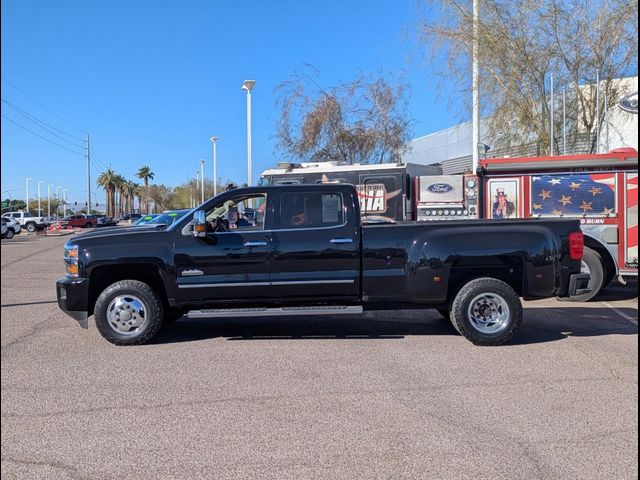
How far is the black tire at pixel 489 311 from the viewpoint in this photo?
7.01 m

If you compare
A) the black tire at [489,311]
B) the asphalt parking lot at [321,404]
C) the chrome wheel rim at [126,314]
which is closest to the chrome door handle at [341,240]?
the asphalt parking lot at [321,404]

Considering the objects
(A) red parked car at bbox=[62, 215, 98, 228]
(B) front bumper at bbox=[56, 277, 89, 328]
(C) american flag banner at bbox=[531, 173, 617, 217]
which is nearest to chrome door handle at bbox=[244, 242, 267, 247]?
(B) front bumper at bbox=[56, 277, 89, 328]

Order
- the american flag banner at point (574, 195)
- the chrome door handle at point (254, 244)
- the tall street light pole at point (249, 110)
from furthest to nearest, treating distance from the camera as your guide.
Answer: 1. the tall street light pole at point (249, 110)
2. the american flag banner at point (574, 195)
3. the chrome door handle at point (254, 244)

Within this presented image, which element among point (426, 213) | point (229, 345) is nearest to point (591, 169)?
point (426, 213)

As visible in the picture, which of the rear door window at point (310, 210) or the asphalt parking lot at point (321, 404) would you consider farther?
the rear door window at point (310, 210)

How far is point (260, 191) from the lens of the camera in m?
7.50

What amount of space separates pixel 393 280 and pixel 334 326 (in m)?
1.52

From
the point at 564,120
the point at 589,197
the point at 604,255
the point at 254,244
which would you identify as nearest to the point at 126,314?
the point at 254,244

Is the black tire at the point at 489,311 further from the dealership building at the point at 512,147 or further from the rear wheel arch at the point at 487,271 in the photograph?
the dealership building at the point at 512,147

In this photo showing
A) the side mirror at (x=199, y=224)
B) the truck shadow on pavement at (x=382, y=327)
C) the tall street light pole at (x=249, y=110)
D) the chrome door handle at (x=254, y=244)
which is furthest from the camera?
the tall street light pole at (x=249, y=110)

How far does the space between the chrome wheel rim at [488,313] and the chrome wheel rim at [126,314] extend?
402cm

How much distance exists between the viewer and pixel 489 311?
716 cm

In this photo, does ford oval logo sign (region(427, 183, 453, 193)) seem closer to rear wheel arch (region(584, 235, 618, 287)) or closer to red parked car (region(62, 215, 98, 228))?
rear wheel arch (region(584, 235, 618, 287))

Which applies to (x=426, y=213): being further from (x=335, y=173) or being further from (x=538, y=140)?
(x=538, y=140)
